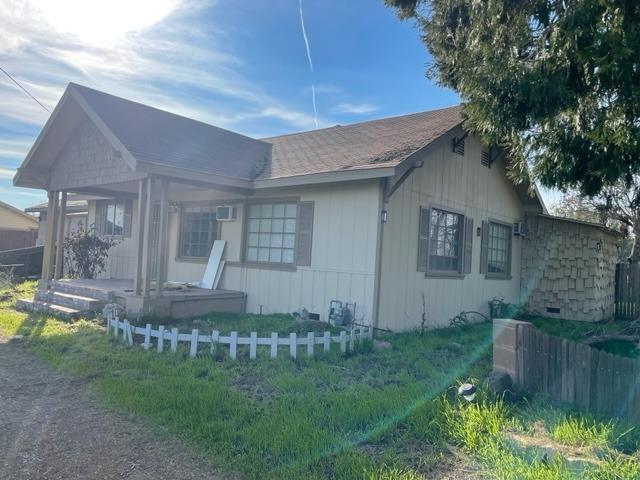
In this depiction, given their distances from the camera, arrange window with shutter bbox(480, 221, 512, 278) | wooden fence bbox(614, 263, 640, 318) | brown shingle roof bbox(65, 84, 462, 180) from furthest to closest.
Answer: wooden fence bbox(614, 263, 640, 318) → window with shutter bbox(480, 221, 512, 278) → brown shingle roof bbox(65, 84, 462, 180)

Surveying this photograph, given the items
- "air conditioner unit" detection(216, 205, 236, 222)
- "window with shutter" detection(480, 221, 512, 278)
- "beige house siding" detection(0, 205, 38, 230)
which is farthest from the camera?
"beige house siding" detection(0, 205, 38, 230)

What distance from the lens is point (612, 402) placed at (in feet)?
13.8

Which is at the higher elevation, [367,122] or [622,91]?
[367,122]

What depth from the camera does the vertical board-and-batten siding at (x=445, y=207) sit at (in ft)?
27.1

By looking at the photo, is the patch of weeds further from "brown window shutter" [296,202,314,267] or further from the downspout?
"brown window shutter" [296,202,314,267]

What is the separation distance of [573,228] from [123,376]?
11.3 m

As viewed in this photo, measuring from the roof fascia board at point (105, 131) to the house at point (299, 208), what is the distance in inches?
1.2

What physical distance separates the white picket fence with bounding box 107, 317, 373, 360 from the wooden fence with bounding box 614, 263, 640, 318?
9.99m

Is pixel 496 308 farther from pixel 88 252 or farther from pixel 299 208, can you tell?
pixel 88 252

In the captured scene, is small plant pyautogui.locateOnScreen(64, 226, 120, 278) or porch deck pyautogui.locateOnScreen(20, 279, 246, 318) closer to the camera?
porch deck pyautogui.locateOnScreen(20, 279, 246, 318)

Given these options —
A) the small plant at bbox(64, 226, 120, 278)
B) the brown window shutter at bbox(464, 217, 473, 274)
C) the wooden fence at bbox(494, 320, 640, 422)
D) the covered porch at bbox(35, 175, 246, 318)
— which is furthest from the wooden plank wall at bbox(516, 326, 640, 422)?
the small plant at bbox(64, 226, 120, 278)

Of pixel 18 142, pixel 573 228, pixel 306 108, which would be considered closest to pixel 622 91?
pixel 573 228

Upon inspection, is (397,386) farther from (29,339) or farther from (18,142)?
(18,142)

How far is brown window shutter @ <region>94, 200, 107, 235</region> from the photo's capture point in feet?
45.8
